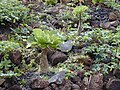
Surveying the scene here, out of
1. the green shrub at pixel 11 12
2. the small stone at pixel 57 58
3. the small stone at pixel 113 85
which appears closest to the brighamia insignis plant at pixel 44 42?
the small stone at pixel 57 58

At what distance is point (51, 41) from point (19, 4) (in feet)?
6.55

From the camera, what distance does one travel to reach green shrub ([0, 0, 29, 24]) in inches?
172

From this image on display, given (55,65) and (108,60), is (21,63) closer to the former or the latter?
(55,65)

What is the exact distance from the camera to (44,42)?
3.29 m

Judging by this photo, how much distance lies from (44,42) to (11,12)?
144 cm

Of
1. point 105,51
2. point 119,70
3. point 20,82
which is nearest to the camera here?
point 20,82

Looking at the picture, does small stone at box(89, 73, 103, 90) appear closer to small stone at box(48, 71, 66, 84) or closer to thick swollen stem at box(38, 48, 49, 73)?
small stone at box(48, 71, 66, 84)

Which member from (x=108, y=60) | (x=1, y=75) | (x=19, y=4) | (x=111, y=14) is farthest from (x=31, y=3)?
(x=1, y=75)

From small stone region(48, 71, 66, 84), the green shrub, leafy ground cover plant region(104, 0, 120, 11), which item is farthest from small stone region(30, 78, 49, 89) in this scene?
leafy ground cover plant region(104, 0, 120, 11)

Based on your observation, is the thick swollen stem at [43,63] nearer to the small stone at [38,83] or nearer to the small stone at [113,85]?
the small stone at [38,83]

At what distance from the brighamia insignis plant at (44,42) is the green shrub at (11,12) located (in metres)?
1.08

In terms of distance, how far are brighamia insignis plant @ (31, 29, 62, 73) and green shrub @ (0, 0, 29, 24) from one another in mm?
1078

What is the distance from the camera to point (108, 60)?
3703 mm

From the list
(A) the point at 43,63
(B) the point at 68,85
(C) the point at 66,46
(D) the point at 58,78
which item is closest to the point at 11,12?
(C) the point at 66,46
